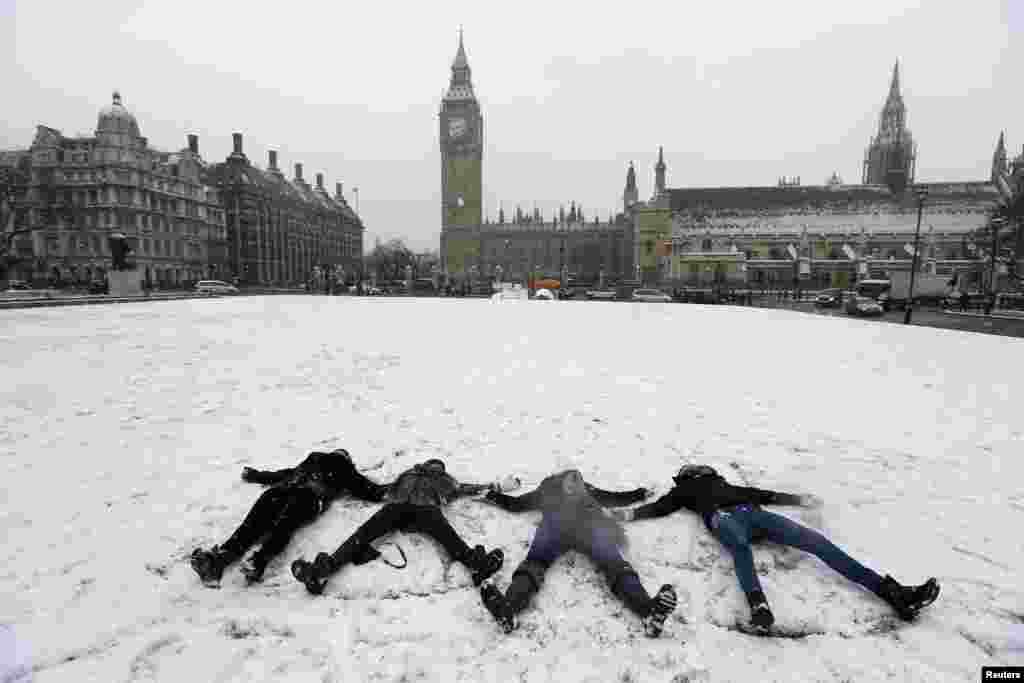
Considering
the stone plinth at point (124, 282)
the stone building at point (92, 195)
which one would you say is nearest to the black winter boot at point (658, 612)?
the stone plinth at point (124, 282)

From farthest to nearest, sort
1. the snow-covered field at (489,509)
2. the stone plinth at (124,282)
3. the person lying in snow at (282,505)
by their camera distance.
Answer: the stone plinth at (124,282) → the person lying in snow at (282,505) → the snow-covered field at (489,509)

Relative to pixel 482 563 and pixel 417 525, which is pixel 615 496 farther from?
pixel 417 525

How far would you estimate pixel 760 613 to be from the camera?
312 centimetres

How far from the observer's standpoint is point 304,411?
7.35 metres

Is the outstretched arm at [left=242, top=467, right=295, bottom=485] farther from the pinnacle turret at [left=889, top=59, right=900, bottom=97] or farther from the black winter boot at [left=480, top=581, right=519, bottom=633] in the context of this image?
the pinnacle turret at [left=889, top=59, right=900, bottom=97]

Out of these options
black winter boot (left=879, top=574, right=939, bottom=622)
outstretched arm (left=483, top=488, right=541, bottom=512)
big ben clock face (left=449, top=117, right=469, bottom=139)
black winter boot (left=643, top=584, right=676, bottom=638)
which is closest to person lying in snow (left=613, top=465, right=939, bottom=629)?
black winter boot (left=879, top=574, right=939, bottom=622)

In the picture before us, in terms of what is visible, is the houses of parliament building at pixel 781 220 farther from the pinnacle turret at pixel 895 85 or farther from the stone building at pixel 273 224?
the stone building at pixel 273 224

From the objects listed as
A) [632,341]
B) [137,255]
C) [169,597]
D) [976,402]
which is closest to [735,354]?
[632,341]

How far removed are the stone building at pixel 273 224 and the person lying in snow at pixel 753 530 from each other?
5452 cm

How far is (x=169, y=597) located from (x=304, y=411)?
4035mm

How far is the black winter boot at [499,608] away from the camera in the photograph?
3.14 meters

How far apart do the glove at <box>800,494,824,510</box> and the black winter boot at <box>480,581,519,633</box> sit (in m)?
3.04

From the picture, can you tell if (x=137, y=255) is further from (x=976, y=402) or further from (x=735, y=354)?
(x=976, y=402)

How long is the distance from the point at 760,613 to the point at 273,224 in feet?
260
